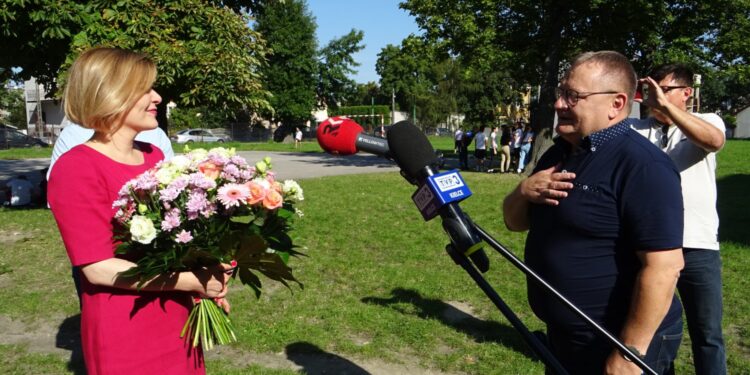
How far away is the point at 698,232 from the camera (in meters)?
3.22

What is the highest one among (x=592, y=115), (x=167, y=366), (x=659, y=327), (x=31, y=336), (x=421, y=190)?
(x=592, y=115)

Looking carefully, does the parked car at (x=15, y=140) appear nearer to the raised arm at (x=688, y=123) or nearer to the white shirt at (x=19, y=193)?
the white shirt at (x=19, y=193)

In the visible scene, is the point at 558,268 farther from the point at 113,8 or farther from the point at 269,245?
the point at 113,8

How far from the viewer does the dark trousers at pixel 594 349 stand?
7.43 feet

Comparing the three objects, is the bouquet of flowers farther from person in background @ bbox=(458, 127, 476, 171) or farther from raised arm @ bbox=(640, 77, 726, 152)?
person in background @ bbox=(458, 127, 476, 171)

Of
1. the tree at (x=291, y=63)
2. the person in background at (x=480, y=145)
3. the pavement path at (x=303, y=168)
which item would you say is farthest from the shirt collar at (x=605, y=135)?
the tree at (x=291, y=63)

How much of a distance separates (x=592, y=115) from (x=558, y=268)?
24.7 inches

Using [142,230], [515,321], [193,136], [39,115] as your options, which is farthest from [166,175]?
[39,115]

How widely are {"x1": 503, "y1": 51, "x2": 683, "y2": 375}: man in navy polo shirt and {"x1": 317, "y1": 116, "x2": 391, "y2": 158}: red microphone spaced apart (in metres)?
0.76

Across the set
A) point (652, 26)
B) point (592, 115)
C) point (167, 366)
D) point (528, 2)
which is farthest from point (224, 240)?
point (652, 26)

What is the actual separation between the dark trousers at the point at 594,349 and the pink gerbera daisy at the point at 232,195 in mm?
1406

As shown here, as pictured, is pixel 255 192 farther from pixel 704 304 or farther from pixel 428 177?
pixel 704 304

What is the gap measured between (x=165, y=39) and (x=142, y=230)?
696 centimetres

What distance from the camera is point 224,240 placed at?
6.90 feet
